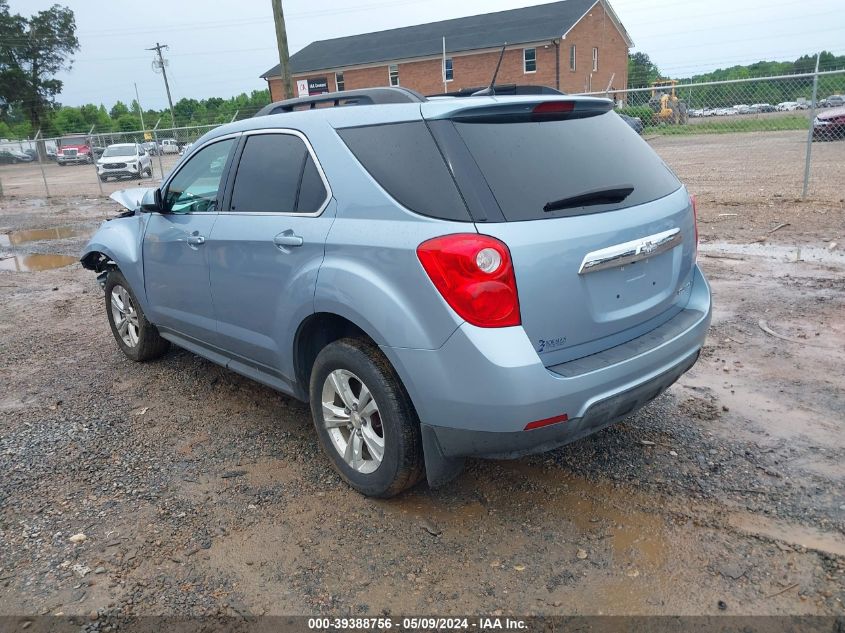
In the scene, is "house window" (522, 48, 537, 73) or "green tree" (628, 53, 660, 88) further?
"green tree" (628, 53, 660, 88)

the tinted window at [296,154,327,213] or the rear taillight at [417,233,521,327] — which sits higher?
the tinted window at [296,154,327,213]

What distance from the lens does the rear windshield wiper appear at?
2.79 m

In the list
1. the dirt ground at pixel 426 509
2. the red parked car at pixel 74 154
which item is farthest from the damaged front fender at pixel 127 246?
the red parked car at pixel 74 154

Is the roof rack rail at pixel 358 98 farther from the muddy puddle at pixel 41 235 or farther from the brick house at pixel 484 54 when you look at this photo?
the brick house at pixel 484 54

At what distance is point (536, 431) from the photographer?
104 inches

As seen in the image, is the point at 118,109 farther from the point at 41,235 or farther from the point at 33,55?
Result: the point at 41,235

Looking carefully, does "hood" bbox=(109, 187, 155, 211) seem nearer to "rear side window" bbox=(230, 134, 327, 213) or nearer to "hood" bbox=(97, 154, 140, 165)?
"rear side window" bbox=(230, 134, 327, 213)

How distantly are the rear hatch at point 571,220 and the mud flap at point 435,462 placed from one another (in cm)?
59

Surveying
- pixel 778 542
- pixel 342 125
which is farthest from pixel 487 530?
pixel 342 125

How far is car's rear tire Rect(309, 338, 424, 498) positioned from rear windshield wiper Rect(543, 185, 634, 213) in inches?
39.2

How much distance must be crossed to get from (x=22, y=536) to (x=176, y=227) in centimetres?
201

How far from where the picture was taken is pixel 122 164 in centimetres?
2352

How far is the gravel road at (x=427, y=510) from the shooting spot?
2.63 m

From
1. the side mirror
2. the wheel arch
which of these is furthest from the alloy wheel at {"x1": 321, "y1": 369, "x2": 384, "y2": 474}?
the side mirror
